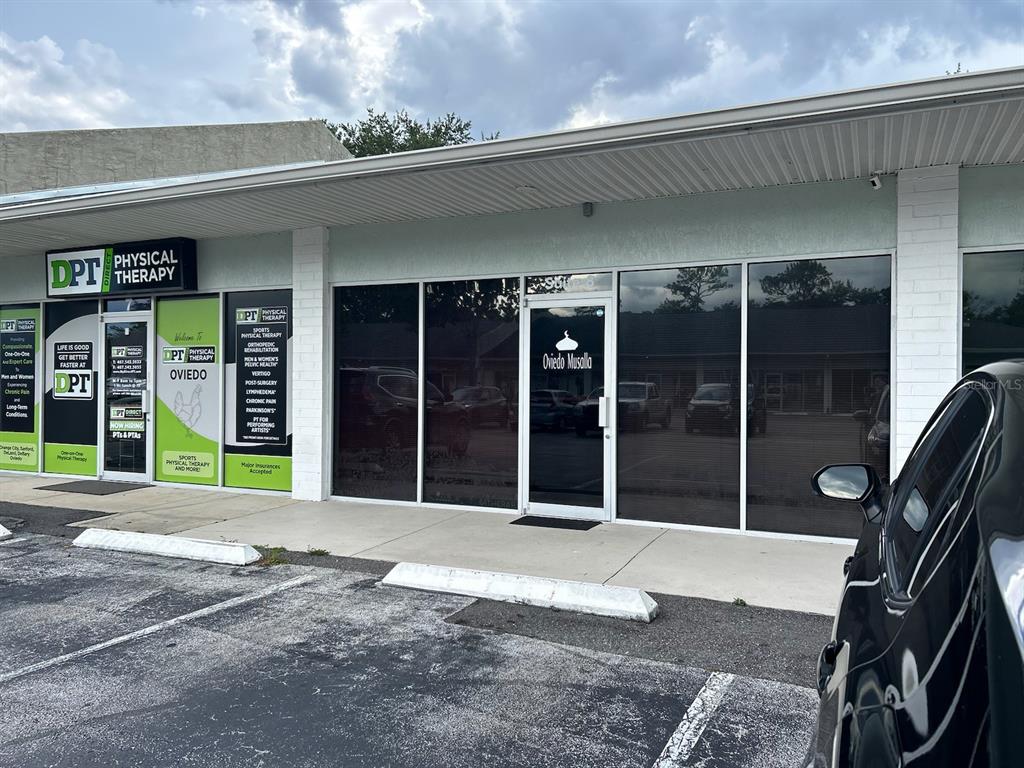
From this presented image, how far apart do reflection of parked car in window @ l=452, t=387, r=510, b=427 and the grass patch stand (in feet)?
9.33

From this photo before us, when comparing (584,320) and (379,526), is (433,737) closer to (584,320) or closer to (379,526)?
(379,526)

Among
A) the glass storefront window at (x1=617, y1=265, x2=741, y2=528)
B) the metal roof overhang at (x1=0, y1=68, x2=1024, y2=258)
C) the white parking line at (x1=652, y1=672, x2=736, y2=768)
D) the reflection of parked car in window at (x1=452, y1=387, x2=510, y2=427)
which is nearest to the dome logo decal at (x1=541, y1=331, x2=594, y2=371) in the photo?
the glass storefront window at (x1=617, y1=265, x2=741, y2=528)

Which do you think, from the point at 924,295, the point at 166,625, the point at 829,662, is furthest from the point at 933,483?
the point at 924,295

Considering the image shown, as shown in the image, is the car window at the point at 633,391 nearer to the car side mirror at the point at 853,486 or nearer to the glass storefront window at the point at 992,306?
the glass storefront window at the point at 992,306

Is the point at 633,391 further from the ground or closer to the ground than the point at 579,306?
closer to the ground

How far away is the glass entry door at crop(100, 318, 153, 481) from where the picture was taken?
37.0 feet

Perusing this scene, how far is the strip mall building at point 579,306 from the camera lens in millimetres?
6824

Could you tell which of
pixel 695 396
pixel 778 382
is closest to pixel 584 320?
pixel 695 396

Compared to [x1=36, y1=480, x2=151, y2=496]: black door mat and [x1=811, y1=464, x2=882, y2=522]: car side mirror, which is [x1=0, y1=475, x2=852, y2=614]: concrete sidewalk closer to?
[x1=36, y1=480, x2=151, y2=496]: black door mat

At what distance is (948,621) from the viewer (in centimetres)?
131

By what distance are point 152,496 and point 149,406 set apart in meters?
1.61

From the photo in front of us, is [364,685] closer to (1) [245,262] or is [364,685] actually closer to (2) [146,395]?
(1) [245,262]

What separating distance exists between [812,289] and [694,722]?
5.10 metres

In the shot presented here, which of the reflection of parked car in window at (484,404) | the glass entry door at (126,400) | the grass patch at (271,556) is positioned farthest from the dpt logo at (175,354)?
the grass patch at (271,556)
